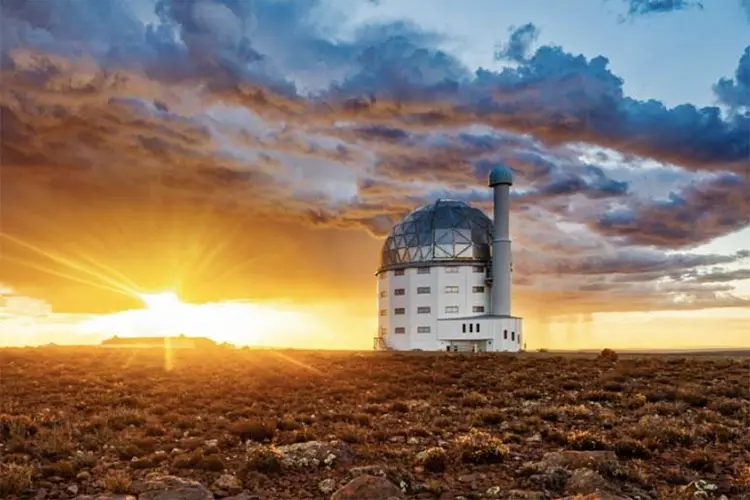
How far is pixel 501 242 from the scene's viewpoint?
67812 millimetres

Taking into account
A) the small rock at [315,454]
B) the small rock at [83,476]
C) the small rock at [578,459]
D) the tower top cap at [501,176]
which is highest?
the tower top cap at [501,176]

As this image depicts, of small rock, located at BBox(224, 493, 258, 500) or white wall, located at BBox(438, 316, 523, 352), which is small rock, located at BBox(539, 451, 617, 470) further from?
white wall, located at BBox(438, 316, 523, 352)

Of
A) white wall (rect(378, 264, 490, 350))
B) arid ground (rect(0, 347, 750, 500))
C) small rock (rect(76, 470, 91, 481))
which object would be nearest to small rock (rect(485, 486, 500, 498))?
arid ground (rect(0, 347, 750, 500))

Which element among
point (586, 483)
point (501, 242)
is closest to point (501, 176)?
point (501, 242)

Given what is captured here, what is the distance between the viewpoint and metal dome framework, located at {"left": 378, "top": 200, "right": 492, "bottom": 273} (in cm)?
6950

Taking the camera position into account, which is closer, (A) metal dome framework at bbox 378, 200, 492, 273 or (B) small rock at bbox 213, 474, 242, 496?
(B) small rock at bbox 213, 474, 242, 496

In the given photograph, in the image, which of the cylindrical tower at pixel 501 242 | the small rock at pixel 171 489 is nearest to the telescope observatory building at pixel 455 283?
the cylindrical tower at pixel 501 242

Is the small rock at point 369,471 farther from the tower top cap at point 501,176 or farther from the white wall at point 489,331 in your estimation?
the tower top cap at point 501,176

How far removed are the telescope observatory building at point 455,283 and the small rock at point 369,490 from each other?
56866mm

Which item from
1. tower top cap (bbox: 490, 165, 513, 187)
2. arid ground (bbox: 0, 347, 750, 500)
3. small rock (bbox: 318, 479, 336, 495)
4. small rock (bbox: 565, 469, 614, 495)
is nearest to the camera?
small rock (bbox: 565, 469, 614, 495)

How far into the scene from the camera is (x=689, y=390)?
849 inches

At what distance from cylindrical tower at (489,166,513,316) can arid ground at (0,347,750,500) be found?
4046 centimetres

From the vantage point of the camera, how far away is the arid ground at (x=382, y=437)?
35.3 feet

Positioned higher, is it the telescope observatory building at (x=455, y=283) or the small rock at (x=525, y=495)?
the telescope observatory building at (x=455, y=283)
